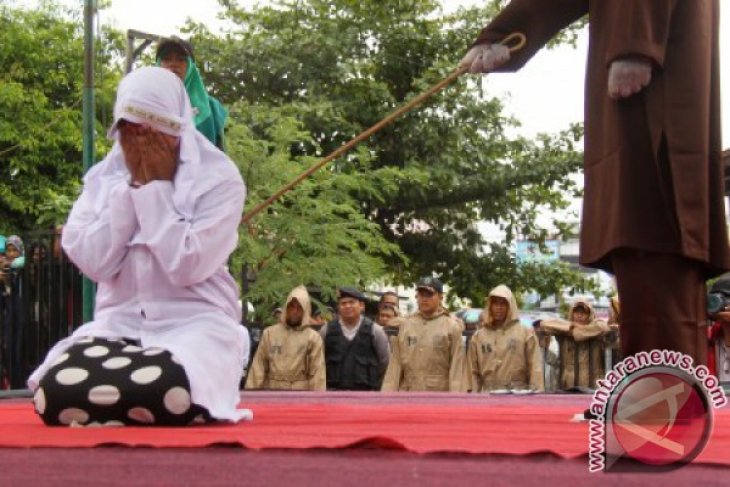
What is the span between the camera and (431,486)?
2213mm

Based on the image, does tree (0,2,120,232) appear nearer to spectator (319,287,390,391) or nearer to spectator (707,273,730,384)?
spectator (319,287,390,391)

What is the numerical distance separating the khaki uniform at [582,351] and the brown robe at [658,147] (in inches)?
271

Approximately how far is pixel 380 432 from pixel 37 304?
17.5 ft

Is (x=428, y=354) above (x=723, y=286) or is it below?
below

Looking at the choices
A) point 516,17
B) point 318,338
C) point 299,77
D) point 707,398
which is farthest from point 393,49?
point 707,398

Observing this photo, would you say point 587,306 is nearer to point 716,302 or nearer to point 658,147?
point 716,302

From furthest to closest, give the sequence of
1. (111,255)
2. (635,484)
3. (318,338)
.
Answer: (318,338) < (111,255) < (635,484)

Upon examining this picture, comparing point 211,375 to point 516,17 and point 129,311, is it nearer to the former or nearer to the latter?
point 129,311

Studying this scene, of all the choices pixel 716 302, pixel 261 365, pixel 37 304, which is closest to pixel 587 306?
pixel 261 365

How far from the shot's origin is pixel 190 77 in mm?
5367

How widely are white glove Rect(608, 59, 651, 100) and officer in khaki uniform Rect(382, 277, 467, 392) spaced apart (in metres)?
6.17

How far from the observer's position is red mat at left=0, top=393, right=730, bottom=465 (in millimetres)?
2602

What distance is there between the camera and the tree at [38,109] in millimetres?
20172

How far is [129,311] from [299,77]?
14991 millimetres
